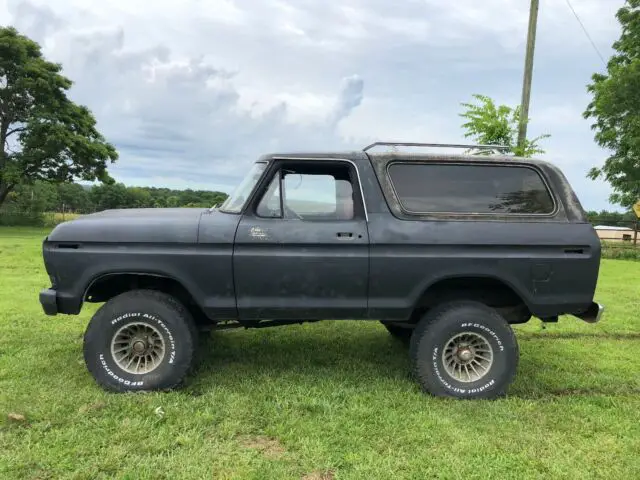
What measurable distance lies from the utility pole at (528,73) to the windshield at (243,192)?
29.6ft

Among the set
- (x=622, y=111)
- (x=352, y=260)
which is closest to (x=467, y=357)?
(x=352, y=260)

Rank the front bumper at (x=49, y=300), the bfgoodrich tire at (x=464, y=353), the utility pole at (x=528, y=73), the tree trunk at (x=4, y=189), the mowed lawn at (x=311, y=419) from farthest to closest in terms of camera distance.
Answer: the tree trunk at (x=4, y=189) < the utility pole at (x=528, y=73) < the bfgoodrich tire at (x=464, y=353) < the front bumper at (x=49, y=300) < the mowed lawn at (x=311, y=419)

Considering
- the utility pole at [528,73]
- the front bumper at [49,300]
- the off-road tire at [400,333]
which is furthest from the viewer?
the utility pole at [528,73]

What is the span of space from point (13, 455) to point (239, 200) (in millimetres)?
2333

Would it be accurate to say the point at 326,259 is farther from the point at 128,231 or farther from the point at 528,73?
the point at 528,73

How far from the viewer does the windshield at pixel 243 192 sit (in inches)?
171

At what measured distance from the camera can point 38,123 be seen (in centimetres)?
2608

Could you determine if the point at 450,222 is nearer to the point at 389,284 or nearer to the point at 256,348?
the point at 389,284

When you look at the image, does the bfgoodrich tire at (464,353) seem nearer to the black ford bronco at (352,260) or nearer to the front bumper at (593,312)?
the black ford bronco at (352,260)

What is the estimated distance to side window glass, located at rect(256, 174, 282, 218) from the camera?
13.9 ft

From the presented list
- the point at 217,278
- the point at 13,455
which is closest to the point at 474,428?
the point at 217,278

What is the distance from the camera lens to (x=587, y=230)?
4.26m

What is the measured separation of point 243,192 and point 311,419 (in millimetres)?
1881

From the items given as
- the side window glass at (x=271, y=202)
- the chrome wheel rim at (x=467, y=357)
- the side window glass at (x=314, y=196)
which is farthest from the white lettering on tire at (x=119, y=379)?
the chrome wheel rim at (x=467, y=357)
